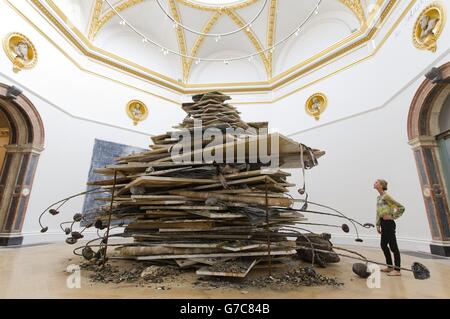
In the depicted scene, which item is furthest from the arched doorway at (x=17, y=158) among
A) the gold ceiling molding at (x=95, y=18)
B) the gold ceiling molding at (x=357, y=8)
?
the gold ceiling molding at (x=357, y=8)

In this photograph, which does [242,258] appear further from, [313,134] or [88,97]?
[88,97]

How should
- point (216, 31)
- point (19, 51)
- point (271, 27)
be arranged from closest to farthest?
point (19, 51), point (271, 27), point (216, 31)

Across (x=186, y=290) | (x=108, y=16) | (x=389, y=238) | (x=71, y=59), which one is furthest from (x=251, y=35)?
(x=186, y=290)

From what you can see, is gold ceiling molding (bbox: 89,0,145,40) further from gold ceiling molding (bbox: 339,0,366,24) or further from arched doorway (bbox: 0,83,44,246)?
gold ceiling molding (bbox: 339,0,366,24)

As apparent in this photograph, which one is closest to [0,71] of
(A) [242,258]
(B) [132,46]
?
(B) [132,46]

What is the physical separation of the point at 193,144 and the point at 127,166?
29.4 inches

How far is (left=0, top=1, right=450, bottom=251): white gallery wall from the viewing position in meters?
4.54

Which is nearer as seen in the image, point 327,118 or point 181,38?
point 327,118

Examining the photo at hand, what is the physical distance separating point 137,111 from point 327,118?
605cm

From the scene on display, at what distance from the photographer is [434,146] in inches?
166

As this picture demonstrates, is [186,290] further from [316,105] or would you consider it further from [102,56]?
[102,56]

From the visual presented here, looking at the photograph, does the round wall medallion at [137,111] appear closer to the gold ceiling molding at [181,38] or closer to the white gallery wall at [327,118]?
the white gallery wall at [327,118]

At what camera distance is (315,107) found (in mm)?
6742

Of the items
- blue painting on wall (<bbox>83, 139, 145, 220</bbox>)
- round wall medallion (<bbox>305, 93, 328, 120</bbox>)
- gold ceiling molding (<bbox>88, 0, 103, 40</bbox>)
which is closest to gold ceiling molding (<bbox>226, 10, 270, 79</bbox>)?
round wall medallion (<bbox>305, 93, 328, 120</bbox>)
